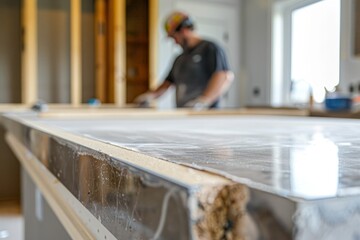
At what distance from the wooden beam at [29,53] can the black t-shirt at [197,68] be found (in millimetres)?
1205

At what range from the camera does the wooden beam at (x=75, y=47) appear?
3426mm

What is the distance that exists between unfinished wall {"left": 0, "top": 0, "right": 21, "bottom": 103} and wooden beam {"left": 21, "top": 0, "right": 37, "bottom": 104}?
15cm

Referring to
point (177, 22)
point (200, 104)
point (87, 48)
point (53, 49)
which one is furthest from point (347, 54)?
point (53, 49)

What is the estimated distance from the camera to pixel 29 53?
3.29 metres

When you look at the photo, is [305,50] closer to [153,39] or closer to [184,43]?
[153,39]

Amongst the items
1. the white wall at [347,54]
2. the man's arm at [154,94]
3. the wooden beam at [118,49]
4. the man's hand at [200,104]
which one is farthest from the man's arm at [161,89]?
the white wall at [347,54]

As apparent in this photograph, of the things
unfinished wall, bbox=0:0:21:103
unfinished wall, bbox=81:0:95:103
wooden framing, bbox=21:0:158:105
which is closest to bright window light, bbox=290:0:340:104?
wooden framing, bbox=21:0:158:105

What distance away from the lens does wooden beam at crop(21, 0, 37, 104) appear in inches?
129

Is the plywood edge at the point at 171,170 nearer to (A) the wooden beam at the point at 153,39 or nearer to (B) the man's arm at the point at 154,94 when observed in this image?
(B) the man's arm at the point at 154,94

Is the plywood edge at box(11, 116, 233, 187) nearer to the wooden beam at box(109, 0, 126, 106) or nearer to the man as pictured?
the man

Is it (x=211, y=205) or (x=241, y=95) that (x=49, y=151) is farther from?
(x=241, y=95)

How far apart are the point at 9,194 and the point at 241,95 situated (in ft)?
8.43

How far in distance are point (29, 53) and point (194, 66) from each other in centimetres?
138

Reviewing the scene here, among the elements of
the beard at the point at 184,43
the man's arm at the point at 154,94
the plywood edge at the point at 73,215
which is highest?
the beard at the point at 184,43
